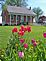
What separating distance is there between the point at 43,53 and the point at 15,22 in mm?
42305

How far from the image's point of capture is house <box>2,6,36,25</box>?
45.7 m

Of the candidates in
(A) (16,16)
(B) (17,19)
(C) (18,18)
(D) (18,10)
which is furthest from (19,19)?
(D) (18,10)

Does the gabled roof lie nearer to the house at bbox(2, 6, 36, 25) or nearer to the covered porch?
the house at bbox(2, 6, 36, 25)

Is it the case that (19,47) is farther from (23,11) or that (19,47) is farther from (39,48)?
(23,11)

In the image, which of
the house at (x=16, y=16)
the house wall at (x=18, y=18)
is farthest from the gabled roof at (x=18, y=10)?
the house wall at (x=18, y=18)

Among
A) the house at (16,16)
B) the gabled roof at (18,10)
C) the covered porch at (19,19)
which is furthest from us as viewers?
the gabled roof at (18,10)

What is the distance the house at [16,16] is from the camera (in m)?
45.7

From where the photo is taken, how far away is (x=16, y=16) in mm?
47031

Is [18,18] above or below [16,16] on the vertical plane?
→ below

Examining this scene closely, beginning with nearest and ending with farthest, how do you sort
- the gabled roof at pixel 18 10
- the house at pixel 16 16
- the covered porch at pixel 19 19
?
the house at pixel 16 16 < the covered porch at pixel 19 19 < the gabled roof at pixel 18 10

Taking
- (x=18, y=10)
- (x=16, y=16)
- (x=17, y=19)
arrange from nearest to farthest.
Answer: (x=16, y=16), (x=17, y=19), (x=18, y=10)

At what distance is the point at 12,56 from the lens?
3475mm

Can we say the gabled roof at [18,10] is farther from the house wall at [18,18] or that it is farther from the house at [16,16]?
the house wall at [18,18]

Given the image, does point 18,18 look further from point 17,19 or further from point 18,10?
point 18,10
